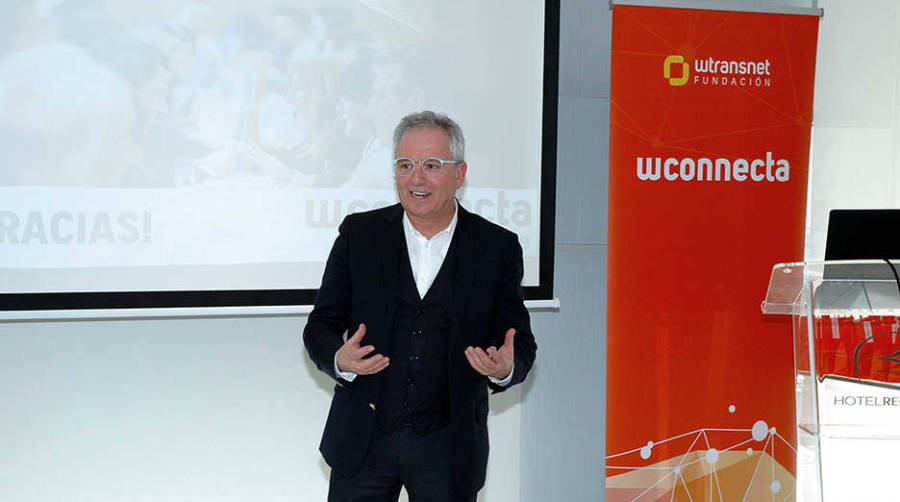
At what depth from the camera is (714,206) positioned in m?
3.35

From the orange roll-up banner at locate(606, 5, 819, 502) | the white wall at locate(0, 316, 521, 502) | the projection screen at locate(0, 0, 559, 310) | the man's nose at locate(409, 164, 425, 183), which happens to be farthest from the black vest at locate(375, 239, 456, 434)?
the orange roll-up banner at locate(606, 5, 819, 502)

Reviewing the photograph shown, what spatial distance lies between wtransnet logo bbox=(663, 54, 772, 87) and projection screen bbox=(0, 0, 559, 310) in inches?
19.7

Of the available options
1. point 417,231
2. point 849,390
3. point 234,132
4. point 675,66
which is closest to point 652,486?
point 849,390

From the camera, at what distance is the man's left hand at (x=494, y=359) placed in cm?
188

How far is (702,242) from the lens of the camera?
3.34m

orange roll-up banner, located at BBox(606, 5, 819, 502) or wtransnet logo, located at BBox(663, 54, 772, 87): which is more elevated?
wtransnet logo, located at BBox(663, 54, 772, 87)

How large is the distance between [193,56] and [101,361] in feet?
3.98

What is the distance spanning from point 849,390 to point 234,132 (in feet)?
7.34

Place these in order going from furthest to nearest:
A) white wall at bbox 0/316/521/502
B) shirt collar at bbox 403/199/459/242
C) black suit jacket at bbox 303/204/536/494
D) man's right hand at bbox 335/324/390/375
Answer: white wall at bbox 0/316/521/502 → shirt collar at bbox 403/199/459/242 → black suit jacket at bbox 303/204/536/494 → man's right hand at bbox 335/324/390/375

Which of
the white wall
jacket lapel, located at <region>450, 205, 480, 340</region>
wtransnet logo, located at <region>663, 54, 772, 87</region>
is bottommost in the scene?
the white wall

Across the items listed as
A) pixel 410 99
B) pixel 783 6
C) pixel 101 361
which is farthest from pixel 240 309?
pixel 783 6

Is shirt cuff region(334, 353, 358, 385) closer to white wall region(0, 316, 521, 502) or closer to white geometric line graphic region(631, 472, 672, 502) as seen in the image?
white wall region(0, 316, 521, 502)

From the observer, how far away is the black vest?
199cm

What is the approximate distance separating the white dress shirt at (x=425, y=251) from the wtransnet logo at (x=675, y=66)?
5.20 ft
